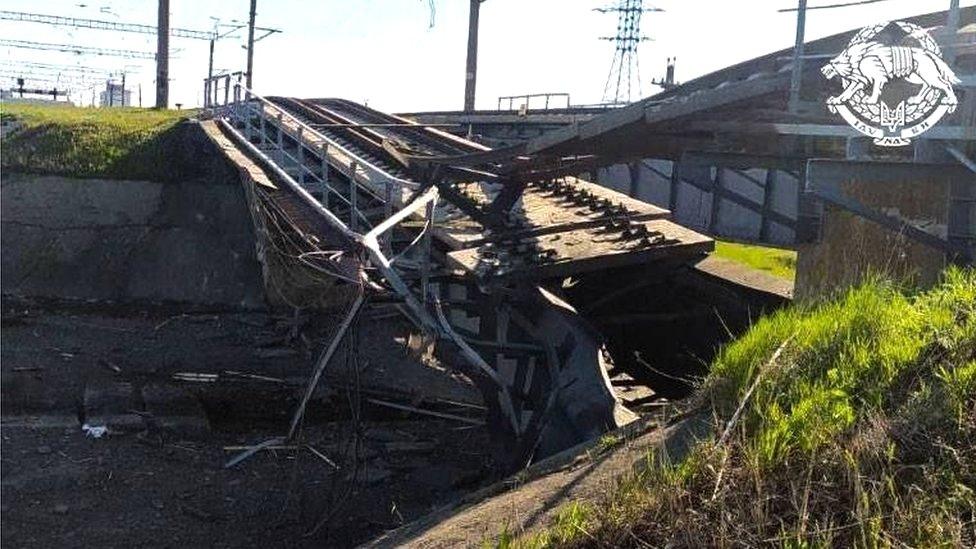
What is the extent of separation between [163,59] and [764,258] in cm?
2141

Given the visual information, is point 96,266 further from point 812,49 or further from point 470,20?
point 470,20

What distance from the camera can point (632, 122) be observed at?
8250 mm

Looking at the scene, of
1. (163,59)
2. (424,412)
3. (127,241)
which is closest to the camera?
(424,412)

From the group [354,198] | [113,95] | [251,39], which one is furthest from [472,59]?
[113,95]

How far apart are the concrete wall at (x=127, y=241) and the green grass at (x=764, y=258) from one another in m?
8.75

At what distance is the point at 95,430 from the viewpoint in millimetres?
10539

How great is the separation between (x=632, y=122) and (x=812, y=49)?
1.56 metres

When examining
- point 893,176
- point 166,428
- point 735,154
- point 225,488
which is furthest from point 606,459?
point 166,428

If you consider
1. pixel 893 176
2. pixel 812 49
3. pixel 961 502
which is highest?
pixel 812 49

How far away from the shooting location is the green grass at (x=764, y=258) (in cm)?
1177

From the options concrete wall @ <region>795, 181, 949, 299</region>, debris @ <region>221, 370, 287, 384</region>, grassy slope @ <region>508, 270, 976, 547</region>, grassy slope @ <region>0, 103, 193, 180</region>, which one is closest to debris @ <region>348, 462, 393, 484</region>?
debris @ <region>221, 370, 287, 384</region>

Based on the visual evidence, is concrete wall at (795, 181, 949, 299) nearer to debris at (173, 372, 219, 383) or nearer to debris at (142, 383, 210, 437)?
debris at (142, 383, 210, 437)

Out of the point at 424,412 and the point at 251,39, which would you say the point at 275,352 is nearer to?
the point at 424,412

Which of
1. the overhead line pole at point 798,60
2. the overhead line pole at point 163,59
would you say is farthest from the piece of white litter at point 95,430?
the overhead line pole at point 163,59
